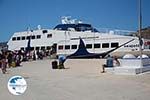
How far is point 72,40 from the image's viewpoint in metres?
42.7

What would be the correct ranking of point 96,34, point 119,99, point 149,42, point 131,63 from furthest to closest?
1. point 96,34
2. point 149,42
3. point 131,63
4. point 119,99

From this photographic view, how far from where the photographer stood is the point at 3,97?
10.9 meters

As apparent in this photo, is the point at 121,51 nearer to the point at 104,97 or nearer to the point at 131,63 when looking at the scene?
the point at 131,63

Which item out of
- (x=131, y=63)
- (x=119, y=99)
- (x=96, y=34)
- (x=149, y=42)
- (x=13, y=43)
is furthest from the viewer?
(x=13, y=43)

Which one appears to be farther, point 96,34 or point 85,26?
point 85,26

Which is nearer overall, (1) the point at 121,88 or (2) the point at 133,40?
(1) the point at 121,88

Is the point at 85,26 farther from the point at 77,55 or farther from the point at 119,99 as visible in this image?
the point at 119,99

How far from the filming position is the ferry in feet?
124

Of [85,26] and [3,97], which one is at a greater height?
[85,26]

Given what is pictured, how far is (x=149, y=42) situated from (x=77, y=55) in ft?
31.9

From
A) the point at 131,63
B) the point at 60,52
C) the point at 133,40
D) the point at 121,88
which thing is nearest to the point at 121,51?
the point at 133,40

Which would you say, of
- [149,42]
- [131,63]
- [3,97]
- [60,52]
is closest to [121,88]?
[3,97]

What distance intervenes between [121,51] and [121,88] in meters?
25.3

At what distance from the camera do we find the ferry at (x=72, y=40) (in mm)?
37916
